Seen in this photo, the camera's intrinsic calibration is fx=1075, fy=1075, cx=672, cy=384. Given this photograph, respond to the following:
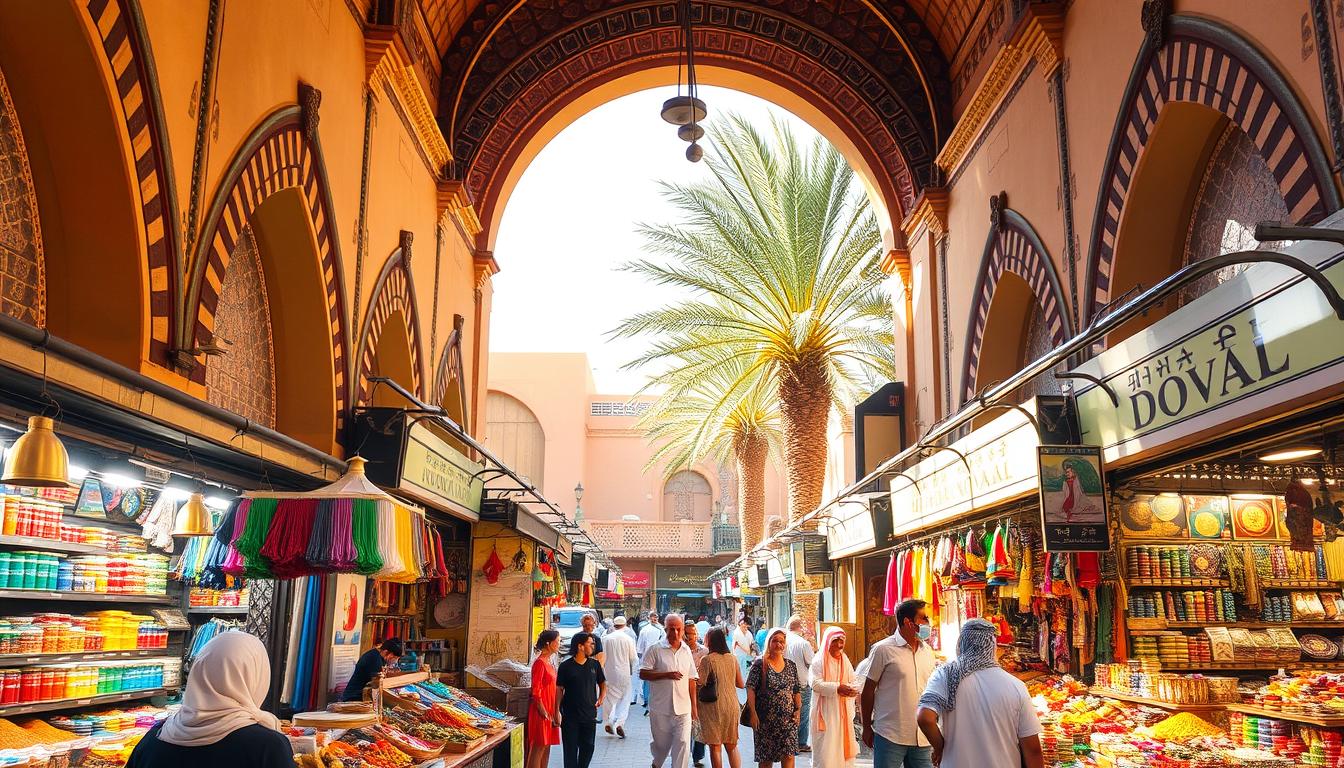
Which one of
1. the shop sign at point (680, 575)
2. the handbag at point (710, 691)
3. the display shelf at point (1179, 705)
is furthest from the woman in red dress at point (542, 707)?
the shop sign at point (680, 575)

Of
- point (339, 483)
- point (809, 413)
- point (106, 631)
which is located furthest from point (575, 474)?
point (339, 483)

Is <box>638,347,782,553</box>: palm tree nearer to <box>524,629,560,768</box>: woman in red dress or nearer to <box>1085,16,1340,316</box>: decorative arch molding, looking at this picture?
<box>524,629,560,768</box>: woman in red dress

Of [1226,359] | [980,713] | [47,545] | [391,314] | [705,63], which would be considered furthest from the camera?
[705,63]

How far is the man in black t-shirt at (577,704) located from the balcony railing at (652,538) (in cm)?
2697

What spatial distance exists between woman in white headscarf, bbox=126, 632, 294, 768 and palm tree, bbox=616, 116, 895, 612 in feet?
45.0

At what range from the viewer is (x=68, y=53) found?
15.1 feet

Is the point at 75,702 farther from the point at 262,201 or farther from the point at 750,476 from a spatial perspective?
the point at 750,476

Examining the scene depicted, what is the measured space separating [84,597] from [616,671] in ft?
24.8

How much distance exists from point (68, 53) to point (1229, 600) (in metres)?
8.57

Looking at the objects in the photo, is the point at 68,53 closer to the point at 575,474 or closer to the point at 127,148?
the point at 127,148

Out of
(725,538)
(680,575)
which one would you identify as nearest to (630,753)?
(725,538)

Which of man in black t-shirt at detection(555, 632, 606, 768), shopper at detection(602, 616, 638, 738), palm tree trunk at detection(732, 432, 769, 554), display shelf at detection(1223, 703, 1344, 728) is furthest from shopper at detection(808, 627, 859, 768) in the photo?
palm tree trunk at detection(732, 432, 769, 554)

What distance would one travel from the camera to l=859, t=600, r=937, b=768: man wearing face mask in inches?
275

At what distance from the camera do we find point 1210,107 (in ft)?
19.8
